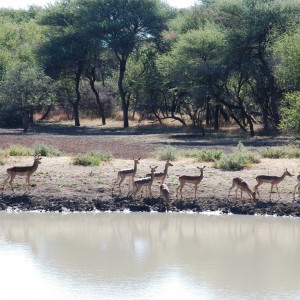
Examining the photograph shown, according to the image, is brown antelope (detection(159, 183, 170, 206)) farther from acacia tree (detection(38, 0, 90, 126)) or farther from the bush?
acacia tree (detection(38, 0, 90, 126))

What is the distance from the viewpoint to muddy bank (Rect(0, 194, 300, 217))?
20.5 meters

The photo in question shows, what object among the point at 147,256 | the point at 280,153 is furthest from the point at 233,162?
the point at 147,256

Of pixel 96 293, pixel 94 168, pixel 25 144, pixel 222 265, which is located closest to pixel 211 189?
pixel 94 168

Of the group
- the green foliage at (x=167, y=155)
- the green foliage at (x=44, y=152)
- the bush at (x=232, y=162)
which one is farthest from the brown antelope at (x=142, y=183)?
the green foliage at (x=44, y=152)

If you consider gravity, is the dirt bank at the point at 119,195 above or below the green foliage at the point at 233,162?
below

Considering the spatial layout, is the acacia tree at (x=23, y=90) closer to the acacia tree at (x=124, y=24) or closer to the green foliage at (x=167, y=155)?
the acacia tree at (x=124, y=24)

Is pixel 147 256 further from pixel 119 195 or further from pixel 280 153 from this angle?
pixel 280 153

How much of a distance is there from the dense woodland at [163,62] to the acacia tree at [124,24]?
0.07m

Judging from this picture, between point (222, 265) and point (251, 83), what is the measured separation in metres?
35.7

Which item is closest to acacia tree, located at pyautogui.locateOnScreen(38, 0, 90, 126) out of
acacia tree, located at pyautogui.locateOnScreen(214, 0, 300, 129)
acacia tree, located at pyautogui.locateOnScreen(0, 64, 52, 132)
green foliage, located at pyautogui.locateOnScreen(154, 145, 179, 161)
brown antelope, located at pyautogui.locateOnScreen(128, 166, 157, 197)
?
acacia tree, located at pyautogui.locateOnScreen(0, 64, 52, 132)

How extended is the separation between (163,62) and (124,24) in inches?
261

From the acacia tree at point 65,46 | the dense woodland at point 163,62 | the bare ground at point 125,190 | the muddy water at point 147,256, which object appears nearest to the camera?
the muddy water at point 147,256

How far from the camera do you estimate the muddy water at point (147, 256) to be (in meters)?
13.2

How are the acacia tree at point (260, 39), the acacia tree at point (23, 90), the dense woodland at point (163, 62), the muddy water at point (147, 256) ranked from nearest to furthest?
the muddy water at point (147, 256) → the acacia tree at point (260, 39) → the dense woodland at point (163, 62) → the acacia tree at point (23, 90)
